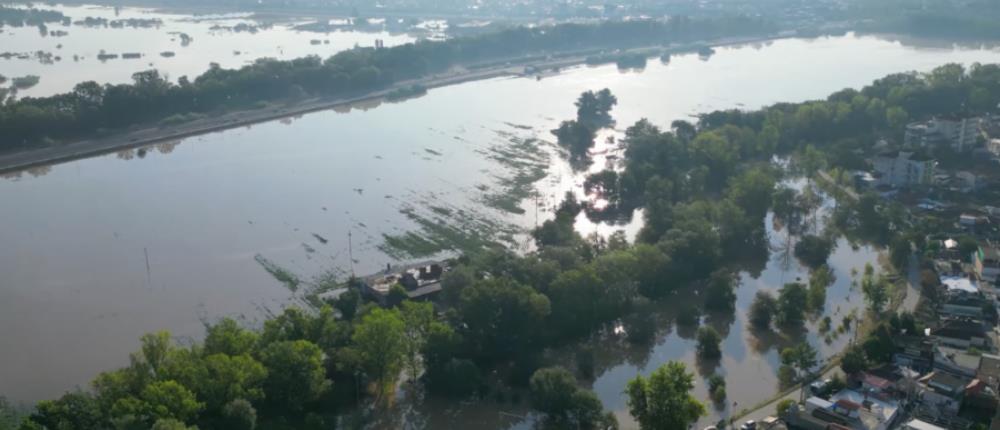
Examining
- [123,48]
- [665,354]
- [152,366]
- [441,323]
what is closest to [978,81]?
[665,354]

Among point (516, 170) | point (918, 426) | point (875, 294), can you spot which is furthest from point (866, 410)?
point (516, 170)

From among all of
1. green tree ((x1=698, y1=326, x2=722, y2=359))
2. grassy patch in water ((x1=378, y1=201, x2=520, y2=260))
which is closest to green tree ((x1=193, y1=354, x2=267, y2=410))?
grassy patch in water ((x1=378, y1=201, x2=520, y2=260))

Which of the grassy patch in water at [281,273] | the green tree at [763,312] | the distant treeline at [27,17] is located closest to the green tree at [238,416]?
the grassy patch in water at [281,273]

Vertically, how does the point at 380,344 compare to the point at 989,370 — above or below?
above

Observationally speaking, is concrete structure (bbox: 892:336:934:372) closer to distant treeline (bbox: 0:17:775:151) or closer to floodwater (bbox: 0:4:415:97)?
distant treeline (bbox: 0:17:775:151)

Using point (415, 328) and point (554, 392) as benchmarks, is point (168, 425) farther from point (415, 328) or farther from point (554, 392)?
point (554, 392)

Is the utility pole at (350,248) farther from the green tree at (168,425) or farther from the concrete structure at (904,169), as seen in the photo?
the concrete structure at (904,169)
